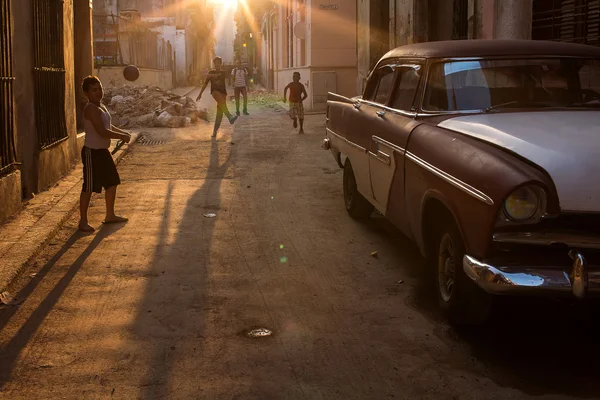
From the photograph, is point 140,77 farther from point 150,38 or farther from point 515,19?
point 515,19

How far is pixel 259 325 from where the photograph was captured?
457 cm

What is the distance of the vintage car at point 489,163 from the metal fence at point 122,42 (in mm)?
26459

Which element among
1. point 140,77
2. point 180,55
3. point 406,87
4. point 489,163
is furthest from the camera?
point 180,55

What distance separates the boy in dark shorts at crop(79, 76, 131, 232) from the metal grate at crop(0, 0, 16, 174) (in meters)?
0.92

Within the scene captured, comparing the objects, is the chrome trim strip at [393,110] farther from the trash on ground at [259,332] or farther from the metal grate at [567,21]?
the metal grate at [567,21]

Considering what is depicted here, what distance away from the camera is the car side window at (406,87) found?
5693 mm

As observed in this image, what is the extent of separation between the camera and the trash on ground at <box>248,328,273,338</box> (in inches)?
173

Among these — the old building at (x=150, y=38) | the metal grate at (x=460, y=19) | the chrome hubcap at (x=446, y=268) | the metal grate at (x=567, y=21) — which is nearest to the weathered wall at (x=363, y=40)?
the metal grate at (x=460, y=19)

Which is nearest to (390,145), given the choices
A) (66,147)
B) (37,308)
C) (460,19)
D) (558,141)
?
(558,141)

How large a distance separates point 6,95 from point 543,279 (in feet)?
19.4

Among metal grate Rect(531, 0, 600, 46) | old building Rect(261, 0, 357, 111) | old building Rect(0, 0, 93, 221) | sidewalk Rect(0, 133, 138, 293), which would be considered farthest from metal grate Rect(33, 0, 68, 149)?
old building Rect(261, 0, 357, 111)

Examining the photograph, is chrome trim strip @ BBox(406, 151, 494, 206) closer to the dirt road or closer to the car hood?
the car hood

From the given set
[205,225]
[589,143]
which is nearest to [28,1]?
[205,225]

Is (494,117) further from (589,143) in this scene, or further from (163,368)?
(163,368)
